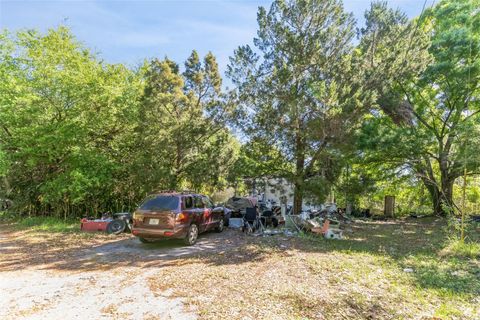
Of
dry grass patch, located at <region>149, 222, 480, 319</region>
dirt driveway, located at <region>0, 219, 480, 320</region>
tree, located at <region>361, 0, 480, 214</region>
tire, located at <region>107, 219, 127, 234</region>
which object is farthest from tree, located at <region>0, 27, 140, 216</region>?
tree, located at <region>361, 0, 480, 214</region>

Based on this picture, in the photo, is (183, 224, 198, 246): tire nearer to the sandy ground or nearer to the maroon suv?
the maroon suv

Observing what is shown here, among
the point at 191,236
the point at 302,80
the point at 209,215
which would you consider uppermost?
the point at 302,80

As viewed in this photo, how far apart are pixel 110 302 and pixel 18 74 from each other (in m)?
13.6

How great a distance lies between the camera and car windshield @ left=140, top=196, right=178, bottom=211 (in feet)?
25.7

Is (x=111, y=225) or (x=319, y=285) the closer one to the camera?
(x=319, y=285)

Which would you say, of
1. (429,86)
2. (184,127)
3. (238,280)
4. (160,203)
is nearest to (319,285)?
(238,280)

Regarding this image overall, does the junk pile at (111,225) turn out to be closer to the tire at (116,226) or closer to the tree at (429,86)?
the tire at (116,226)

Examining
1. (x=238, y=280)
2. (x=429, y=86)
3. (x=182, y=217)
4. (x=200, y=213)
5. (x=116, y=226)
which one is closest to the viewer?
(x=238, y=280)

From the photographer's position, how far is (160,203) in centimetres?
796

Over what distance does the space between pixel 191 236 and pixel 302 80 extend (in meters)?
6.61

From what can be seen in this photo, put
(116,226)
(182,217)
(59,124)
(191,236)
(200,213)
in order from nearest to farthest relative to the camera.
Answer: (182,217) < (191,236) < (200,213) < (116,226) < (59,124)

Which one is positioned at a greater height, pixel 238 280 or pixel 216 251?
pixel 238 280

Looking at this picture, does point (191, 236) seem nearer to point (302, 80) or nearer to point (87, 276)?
point (87, 276)

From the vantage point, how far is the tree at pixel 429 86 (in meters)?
10.4
